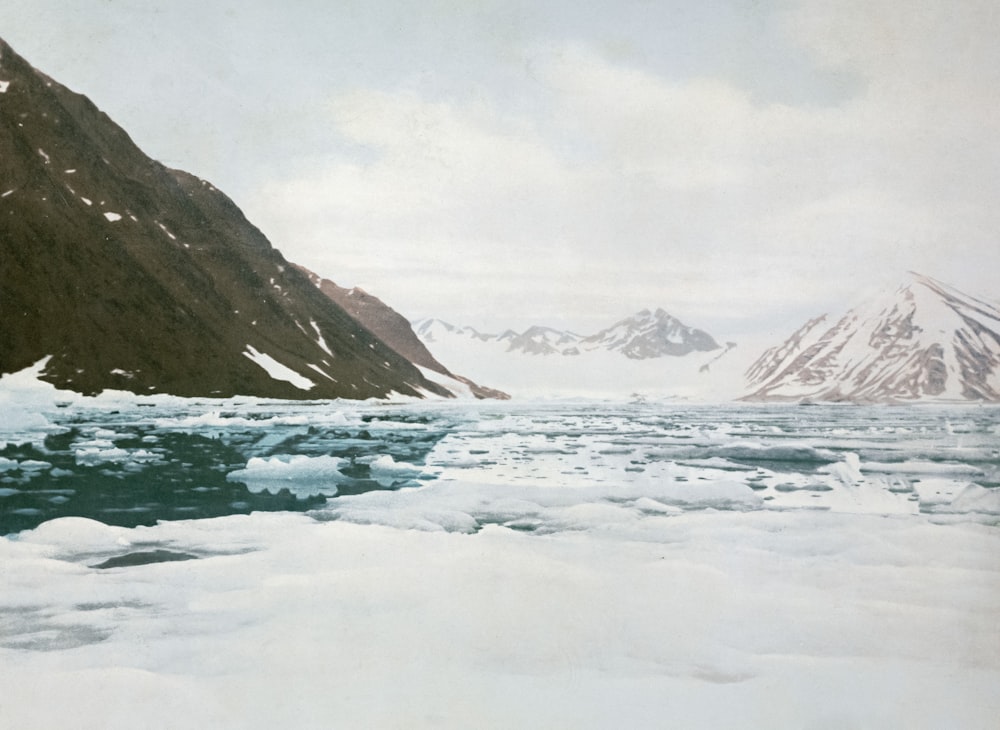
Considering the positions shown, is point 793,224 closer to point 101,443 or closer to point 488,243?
point 488,243

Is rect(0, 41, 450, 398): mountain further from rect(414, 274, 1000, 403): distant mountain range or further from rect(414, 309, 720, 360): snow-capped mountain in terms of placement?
rect(414, 274, 1000, 403): distant mountain range

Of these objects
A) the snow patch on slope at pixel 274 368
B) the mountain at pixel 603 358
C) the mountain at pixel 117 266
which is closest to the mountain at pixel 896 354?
the mountain at pixel 603 358

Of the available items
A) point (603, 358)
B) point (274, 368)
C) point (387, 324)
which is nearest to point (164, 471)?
point (387, 324)

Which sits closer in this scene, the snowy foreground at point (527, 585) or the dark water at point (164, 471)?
the snowy foreground at point (527, 585)

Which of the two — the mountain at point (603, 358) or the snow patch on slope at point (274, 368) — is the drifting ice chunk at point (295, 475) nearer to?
the mountain at point (603, 358)

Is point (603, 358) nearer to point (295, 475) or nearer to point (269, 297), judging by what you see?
point (295, 475)

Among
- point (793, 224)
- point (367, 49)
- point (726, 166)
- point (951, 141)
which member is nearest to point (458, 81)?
point (367, 49)
